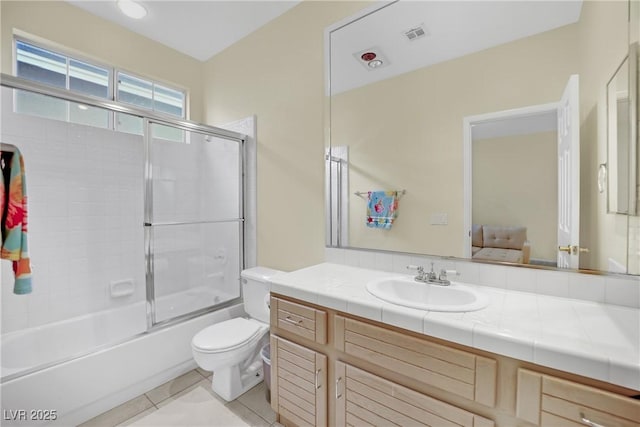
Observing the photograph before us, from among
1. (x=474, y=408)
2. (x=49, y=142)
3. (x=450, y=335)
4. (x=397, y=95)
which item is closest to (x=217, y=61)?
(x=49, y=142)

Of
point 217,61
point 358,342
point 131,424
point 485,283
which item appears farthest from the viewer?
point 217,61

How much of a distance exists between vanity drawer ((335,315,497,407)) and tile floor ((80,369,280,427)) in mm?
875

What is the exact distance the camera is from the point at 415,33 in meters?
1.62

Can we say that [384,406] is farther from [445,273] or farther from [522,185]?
[522,185]

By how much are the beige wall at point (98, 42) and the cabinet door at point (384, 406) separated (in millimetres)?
2931

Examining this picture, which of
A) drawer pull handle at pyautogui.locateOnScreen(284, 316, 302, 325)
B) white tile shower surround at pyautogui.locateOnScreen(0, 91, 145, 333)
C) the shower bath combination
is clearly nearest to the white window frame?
the shower bath combination

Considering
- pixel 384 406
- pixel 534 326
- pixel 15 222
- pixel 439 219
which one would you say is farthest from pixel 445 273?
pixel 15 222

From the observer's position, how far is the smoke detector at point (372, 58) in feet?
5.78

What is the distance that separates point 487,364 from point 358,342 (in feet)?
1.54

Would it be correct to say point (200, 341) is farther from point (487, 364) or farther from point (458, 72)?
point (458, 72)

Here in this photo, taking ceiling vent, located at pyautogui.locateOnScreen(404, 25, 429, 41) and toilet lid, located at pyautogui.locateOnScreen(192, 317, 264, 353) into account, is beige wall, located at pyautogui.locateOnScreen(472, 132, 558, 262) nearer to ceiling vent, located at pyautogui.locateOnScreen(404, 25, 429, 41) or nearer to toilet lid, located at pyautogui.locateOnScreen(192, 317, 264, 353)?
ceiling vent, located at pyautogui.locateOnScreen(404, 25, 429, 41)

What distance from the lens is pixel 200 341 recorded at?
68.1 inches

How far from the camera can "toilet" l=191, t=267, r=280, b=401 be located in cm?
169

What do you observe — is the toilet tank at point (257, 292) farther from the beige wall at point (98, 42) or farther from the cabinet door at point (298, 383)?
the beige wall at point (98, 42)
